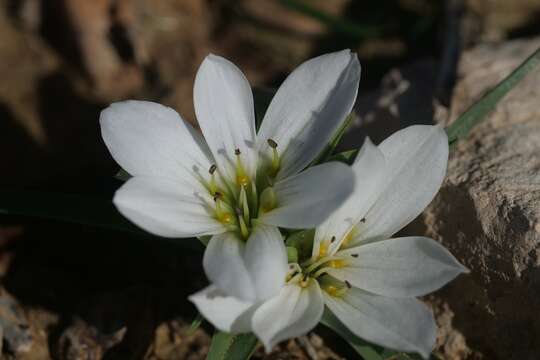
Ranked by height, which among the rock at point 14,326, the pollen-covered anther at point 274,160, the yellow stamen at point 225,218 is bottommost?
the rock at point 14,326

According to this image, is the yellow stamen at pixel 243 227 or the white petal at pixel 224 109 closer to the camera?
the yellow stamen at pixel 243 227

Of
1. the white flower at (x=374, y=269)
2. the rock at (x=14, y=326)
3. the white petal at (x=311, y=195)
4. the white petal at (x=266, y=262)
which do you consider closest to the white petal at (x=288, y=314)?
the white flower at (x=374, y=269)

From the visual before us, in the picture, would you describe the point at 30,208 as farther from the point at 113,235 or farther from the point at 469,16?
the point at 469,16

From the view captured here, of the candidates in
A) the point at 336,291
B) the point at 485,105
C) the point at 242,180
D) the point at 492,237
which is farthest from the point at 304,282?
the point at 485,105

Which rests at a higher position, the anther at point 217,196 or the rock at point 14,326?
the anther at point 217,196

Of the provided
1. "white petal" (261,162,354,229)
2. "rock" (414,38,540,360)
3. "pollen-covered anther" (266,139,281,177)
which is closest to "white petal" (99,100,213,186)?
"pollen-covered anther" (266,139,281,177)

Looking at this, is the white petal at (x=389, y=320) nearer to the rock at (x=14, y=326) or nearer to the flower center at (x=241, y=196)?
the flower center at (x=241, y=196)

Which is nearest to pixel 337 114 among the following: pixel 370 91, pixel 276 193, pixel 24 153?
pixel 276 193

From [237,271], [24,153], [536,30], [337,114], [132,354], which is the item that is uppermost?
[337,114]
